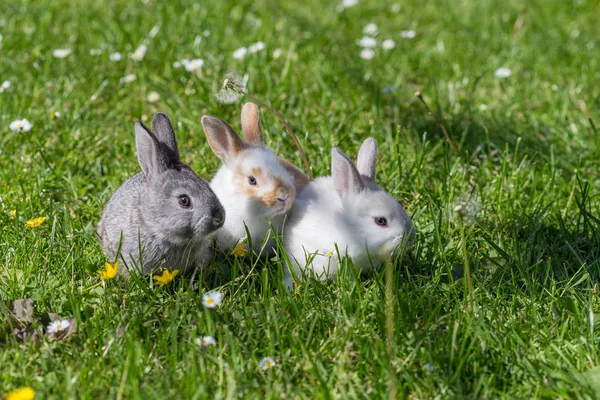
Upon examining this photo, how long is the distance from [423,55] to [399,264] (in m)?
2.83

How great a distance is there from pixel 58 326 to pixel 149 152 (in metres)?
0.85

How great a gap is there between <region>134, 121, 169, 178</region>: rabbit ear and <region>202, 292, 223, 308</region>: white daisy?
0.67 m

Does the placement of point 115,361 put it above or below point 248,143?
below

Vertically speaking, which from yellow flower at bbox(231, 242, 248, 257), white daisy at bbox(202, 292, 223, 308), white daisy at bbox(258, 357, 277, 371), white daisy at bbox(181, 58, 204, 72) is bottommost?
white daisy at bbox(258, 357, 277, 371)

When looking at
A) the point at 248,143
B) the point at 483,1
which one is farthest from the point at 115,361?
the point at 483,1

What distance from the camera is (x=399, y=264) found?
3.42 meters

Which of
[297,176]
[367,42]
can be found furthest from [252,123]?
[367,42]

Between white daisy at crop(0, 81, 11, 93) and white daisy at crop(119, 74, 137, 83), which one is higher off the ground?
white daisy at crop(0, 81, 11, 93)

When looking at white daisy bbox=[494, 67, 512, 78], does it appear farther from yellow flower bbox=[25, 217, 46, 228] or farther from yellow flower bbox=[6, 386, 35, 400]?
yellow flower bbox=[6, 386, 35, 400]

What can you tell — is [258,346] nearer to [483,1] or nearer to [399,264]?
[399,264]

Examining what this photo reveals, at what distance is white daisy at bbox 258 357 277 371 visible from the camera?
2709 mm

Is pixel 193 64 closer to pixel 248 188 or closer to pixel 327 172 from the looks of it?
pixel 327 172

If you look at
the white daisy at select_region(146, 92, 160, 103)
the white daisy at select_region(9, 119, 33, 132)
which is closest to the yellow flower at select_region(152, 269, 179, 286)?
the white daisy at select_region(9, 119, 33, 132)

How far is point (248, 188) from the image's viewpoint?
3604mm
